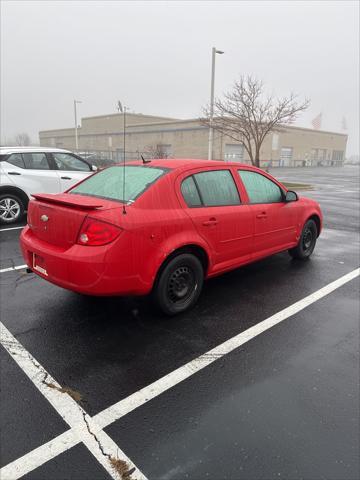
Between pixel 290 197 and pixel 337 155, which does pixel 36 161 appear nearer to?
pixel 290 197

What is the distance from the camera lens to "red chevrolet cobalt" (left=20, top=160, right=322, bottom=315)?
3.19 metres

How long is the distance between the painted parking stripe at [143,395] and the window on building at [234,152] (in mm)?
45309

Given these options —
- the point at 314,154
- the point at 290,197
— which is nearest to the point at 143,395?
the point at 290,197

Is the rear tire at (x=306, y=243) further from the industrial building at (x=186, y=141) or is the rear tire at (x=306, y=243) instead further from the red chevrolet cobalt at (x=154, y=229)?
the industrial building at (x=186, y=141)

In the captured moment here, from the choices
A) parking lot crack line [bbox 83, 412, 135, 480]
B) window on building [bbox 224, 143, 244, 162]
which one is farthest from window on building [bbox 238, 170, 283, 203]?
window on building [bbox 224, 143, 244, 162]

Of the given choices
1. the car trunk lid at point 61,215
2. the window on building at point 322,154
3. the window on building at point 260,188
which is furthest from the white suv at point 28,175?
the window on building at point 322,154

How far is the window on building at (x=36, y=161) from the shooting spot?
26.8ft

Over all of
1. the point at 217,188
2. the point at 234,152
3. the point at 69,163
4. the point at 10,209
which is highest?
the point at 234,152

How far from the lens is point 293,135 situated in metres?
58.7

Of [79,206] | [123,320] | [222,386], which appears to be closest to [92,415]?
[222,386]

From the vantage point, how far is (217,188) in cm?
420

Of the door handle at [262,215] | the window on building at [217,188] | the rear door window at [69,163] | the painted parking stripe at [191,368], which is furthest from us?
the rear door window at [69,163]

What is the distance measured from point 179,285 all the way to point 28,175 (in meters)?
5.74

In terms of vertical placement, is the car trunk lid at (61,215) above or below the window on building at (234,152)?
below
